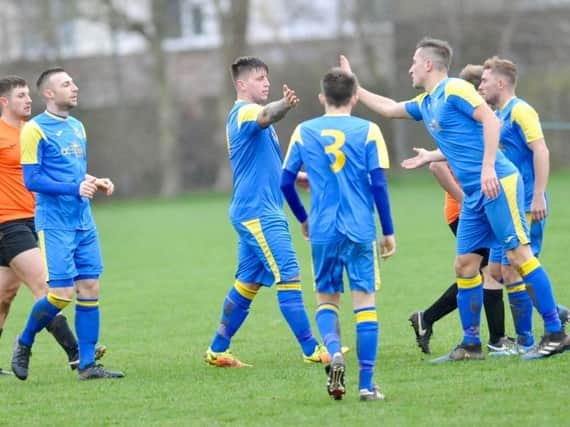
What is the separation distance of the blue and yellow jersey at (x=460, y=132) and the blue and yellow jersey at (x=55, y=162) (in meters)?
2.55

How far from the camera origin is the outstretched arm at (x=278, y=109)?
7363 mm

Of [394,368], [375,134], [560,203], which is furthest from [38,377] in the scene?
[560,203]

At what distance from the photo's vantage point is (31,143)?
7980 millimetres

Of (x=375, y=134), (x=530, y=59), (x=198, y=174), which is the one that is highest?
(x=375, y=134)

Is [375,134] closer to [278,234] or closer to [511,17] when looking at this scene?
[278,234]

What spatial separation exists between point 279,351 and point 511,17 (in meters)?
25.5

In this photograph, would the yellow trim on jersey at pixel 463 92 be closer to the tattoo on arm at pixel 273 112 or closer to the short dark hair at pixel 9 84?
the tattoo on arm at pixel 273 112

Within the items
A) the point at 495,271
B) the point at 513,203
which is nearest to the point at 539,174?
the point at 513,203

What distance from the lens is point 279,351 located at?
29.7 feet

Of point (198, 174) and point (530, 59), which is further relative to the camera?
point (198, 174)

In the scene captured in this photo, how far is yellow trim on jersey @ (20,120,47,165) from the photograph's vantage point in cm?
797

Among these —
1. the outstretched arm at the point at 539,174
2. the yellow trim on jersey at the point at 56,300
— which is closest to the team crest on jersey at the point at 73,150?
the yellow trim on jersey at the point at 56,300

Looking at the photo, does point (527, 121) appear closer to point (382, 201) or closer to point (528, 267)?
point (528, 267)

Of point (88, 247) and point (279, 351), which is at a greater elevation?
→ point (88, 247)
